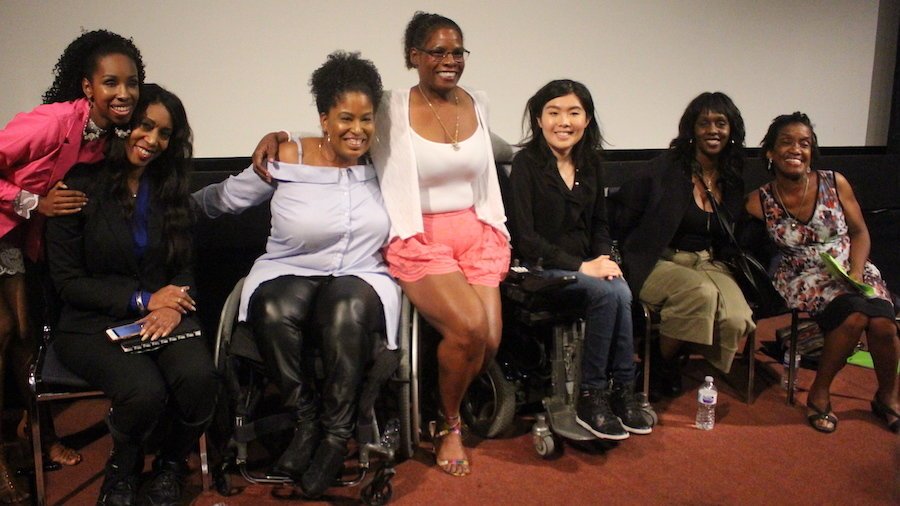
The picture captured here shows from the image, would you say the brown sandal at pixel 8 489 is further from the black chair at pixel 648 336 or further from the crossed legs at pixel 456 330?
the black chair at pixel 648 336

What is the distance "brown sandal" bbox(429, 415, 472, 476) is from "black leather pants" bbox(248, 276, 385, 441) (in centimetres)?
41

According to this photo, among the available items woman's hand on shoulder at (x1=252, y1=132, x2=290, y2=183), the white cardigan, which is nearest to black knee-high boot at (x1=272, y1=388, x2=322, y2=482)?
the white cardigan

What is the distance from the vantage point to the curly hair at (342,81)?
250cm

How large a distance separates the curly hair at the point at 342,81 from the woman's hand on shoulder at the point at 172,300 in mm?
798

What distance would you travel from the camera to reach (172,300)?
242 centimetres

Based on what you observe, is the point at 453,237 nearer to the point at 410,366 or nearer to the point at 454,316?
the point at 454,316

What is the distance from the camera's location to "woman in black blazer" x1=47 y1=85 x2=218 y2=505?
88.3 inches

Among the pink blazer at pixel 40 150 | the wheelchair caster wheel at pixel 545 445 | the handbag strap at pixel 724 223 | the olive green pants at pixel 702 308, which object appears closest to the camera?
the pink blazer at pixel 40 150

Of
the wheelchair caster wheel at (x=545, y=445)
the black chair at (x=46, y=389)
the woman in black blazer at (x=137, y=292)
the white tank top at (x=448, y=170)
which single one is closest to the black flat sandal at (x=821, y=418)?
the wheelchair caster wheel at (x=545, y=445)

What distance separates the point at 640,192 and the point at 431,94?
1129 mm

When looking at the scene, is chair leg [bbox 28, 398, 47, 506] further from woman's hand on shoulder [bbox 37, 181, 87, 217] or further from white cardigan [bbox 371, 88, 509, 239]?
white cardigan [bbox 371, 88, 509, 239]

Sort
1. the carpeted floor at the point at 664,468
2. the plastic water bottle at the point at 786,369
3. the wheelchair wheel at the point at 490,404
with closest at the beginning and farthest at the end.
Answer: the carpeted floor at the point at 664,468 → the wheelchair wheel at the point at 490,404 → the plastic water bottle at the point at 786,369

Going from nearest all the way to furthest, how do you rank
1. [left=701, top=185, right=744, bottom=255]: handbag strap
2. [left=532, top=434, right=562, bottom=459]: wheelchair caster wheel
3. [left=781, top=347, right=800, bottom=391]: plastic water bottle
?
[left=532, top=434, right=562, bottom=459]: wheelchair caster wheel → [left=701, top=185, right=744, bottom=255]: handbag strap → [left=781, top=347, right=800, bottom=391]: plastic water bottle

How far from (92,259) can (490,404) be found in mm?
1571
